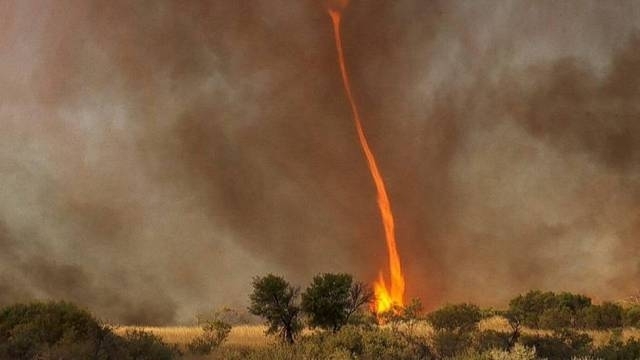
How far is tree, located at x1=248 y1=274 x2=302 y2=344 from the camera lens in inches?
1537

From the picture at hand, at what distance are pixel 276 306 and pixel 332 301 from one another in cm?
382

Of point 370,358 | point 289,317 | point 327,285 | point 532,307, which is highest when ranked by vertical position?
point 532,307

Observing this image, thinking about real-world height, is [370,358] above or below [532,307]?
below

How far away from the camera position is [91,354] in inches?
1059

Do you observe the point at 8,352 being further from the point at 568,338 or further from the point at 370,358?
the point at 568,338

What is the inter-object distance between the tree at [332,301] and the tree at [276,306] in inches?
40.7

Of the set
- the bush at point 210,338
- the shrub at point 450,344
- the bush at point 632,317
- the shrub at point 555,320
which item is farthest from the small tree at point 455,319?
the bush at point 632,317

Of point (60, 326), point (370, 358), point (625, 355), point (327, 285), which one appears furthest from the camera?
point (327, 285)

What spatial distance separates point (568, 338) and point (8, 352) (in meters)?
28.3

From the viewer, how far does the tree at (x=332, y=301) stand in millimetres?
40406

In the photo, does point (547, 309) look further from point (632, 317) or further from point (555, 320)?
point (632, 317)

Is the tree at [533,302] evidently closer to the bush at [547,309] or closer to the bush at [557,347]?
the bush at [547,309]

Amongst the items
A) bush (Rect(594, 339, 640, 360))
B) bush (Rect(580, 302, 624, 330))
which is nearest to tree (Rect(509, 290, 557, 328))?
bush (Rect(580, 302, 624, 330))

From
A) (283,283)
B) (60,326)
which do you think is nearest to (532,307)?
(283,283)
